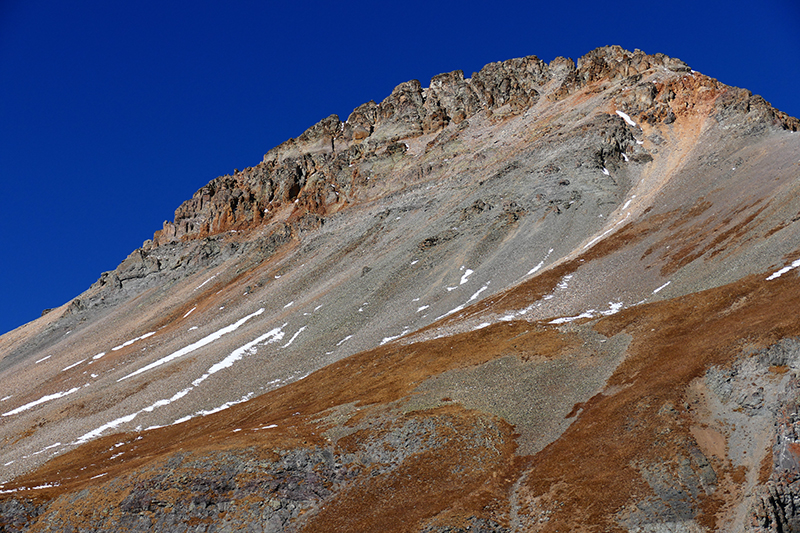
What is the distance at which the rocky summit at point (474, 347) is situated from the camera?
1206 inches

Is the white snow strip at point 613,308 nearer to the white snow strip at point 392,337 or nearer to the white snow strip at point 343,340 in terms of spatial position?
the white snow strip at point 392,337

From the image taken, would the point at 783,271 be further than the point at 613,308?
No

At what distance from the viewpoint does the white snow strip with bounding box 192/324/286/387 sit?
2685 inches

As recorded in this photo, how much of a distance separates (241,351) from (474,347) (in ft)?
113

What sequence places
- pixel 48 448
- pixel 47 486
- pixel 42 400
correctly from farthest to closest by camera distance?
pixel 42 400
pixel 48 448
pixel 47 486

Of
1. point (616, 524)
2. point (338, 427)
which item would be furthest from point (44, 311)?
point (616, 524)

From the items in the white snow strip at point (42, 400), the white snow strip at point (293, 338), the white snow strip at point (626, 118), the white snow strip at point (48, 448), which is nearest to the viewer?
the white snow strip at point (48, 448)

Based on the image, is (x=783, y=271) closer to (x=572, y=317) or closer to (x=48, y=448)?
(x=572, y=317)

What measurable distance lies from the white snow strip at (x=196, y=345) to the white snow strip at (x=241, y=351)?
1155cm

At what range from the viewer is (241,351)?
72.4 m

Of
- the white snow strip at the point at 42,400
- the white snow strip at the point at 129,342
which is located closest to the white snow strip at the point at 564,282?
the white snow strip at the point at 42,400

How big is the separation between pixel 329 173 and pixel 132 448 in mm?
111927

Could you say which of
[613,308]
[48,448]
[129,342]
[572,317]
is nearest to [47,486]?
[48,448]

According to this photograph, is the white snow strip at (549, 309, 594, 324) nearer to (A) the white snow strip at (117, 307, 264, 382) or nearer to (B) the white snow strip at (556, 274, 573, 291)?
(B) the white snow strip at (556, 274, 573, 291)
